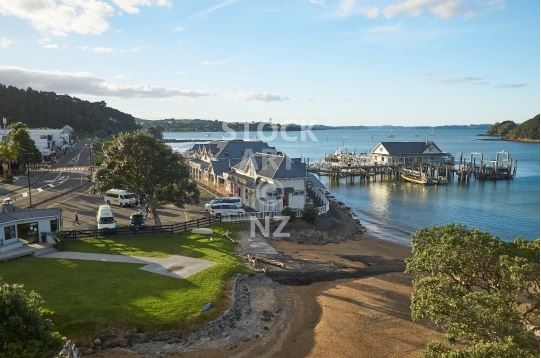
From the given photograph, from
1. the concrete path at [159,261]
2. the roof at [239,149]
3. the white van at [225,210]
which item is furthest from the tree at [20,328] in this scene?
the roof at [239,149]

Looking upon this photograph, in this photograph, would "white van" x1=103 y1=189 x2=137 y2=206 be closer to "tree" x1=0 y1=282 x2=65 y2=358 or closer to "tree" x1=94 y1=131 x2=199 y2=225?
"tree" x1=94 y1=131 x2=199 y2=225

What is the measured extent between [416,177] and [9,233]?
6986cm

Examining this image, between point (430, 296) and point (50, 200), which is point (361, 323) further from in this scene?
point (50, 200)

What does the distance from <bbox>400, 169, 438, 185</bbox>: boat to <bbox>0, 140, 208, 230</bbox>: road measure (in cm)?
4348

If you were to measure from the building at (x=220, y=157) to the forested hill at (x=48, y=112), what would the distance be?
90440 mm

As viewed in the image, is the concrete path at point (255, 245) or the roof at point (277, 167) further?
the roof at point (277, 167)

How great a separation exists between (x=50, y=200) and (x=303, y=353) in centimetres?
3706

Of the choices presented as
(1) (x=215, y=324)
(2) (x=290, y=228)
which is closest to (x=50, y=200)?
(2) (x=290, y=228)

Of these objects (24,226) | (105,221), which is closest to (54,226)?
(24,226)

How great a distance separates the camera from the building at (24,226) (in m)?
28.7

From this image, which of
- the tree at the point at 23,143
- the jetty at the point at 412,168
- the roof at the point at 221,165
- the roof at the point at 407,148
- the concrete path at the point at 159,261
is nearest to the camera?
the concrete path at the point at 159,261

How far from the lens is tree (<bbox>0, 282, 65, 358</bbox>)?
12.1m

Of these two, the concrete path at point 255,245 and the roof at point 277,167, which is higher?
the roof at point 277,167

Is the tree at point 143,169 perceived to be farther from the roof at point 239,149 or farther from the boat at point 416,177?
the boat at point 416,177
